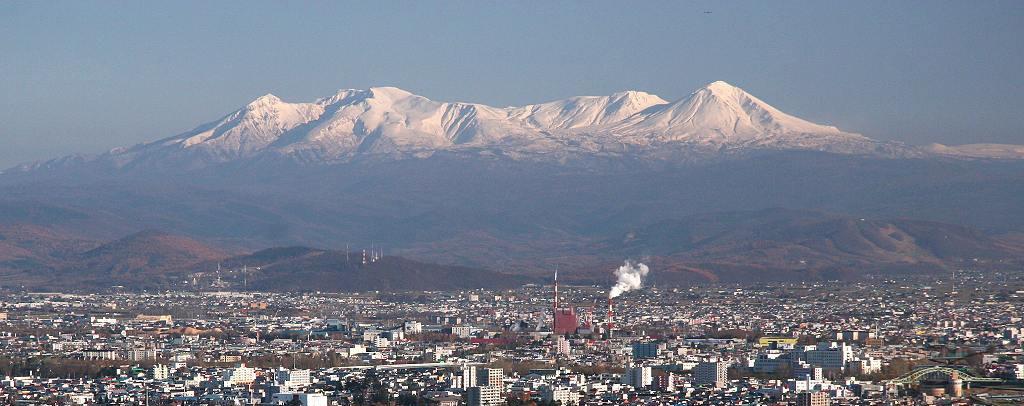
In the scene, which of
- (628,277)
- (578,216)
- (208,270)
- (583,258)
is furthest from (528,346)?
(578,216)

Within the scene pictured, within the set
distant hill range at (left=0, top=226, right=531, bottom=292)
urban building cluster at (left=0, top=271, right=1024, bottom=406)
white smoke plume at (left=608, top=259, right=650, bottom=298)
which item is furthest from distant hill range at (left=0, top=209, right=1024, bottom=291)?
urban building cluster at (left=0, top=271, right=1024, bottom=406)

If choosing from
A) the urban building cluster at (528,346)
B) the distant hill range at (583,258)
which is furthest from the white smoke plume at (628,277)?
the urban building cluster at (528,346)

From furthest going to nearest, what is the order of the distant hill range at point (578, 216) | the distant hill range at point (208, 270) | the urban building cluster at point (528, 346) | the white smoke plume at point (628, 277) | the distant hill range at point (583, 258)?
1. the distant hill range at point (578, 216)
2. the distant hill range at point (583, 258)
3. the distant hill range at point (208, 270)
4. the white smoke plume at point (628, 277)
5. the urban building cluster at point (528, 346)

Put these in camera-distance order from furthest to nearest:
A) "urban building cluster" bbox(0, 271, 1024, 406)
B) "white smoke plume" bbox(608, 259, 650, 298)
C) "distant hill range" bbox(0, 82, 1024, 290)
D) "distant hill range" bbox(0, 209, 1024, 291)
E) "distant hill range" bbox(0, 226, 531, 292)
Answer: "distant hill range" bbox(0, 82, 1024, 290)
"distant hill range" bbox(0, 209, 1024, 291)
"distant hill range" bbox(0, 226, 531, 292)
"white smoke plume" bbox(608, 259, 650, 298)
"urban building cluster" bbox(0, 271, 1024, 406)

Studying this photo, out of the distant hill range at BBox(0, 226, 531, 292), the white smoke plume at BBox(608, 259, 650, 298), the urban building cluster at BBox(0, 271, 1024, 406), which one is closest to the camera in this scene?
the urban building cluster at BBox(0, 271, 1024, 406)

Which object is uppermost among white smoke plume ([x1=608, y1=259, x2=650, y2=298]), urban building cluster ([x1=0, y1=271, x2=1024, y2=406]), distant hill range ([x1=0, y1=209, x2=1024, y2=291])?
distant hill range ([x1=0, y1=209, x2=1024, y2=291])

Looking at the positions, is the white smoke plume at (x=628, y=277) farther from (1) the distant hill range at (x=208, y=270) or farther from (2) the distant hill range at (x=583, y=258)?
(1) the distant hill range at (x=208, y=270)

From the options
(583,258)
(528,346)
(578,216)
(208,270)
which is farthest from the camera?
(578,216)

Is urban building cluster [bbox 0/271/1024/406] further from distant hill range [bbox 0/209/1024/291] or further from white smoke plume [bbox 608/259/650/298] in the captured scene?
distant hill range [bbox 0/209/1024/291]

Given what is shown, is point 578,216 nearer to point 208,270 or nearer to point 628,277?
point 208,270
